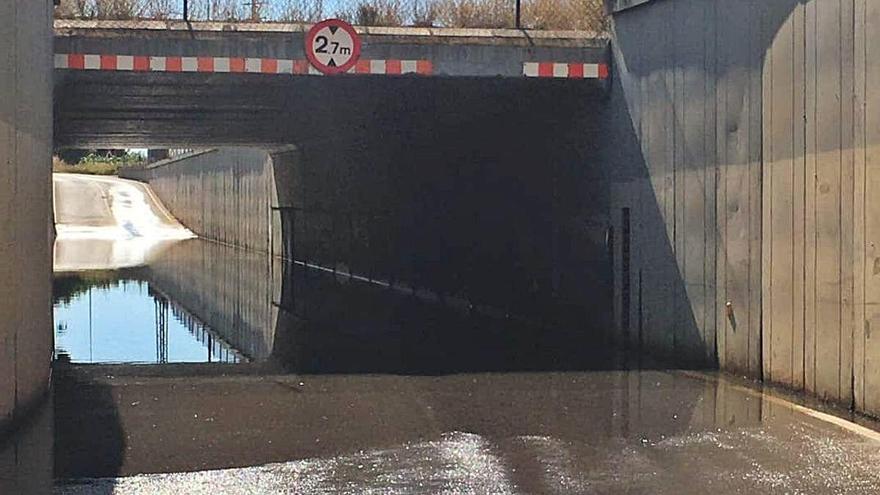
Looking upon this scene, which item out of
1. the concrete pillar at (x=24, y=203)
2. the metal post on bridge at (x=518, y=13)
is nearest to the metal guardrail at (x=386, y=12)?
the metal post on bridge at (x=518, y=13)

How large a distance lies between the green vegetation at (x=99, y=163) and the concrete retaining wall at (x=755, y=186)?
255ft

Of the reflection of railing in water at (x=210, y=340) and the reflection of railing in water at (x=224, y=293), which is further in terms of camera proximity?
the reflection of railing in water at (x=224, y=293)

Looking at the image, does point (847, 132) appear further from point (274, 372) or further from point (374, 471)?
point (274, 372)

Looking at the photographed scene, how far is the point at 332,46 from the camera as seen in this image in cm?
1611

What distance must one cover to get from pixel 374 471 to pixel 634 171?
7.93 metres

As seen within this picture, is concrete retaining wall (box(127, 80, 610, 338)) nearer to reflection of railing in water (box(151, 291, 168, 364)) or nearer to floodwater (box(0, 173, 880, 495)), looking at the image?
floodwater (box(0, 173, 880, 495))

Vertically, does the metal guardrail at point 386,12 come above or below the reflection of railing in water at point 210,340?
above

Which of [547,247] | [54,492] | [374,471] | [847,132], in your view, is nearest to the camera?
[54,492]

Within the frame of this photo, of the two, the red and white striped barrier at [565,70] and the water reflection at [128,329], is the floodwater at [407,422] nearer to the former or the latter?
the water reflection at [128,329]

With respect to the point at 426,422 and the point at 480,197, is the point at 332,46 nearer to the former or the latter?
the point at 480,197

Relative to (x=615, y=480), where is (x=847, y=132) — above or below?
above

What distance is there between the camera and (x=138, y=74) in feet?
55.1

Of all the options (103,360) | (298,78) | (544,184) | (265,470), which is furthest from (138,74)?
(265,470)

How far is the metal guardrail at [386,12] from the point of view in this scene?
16.4 metres
